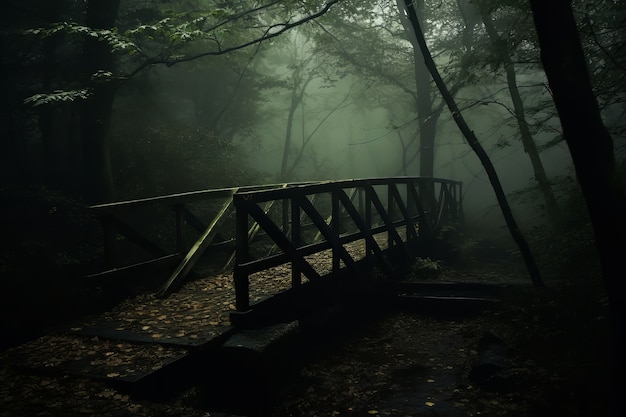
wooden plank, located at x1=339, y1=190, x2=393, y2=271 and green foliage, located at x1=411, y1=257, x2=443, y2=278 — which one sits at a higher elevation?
wooden plank, located at x1=339, y1=190, x2=393, y2=271

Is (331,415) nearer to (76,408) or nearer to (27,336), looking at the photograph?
(76,408)

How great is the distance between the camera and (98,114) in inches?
465

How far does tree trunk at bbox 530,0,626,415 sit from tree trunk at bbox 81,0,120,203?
1097 cm

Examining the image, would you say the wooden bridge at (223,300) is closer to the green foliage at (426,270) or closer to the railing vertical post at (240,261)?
the railing vertical post at (240,261)

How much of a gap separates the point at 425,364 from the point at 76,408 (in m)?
4.58

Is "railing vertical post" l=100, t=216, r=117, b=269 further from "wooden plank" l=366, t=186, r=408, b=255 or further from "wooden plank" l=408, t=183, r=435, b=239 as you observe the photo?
"wooden plank" l=408, t=183, r=435, b=239

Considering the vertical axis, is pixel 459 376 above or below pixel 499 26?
below

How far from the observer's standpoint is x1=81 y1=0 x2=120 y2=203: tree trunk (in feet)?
38.2

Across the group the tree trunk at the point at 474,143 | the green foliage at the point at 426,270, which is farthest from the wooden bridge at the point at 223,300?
the tree trunk at the point at 474,143

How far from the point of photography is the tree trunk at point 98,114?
38.2 feet

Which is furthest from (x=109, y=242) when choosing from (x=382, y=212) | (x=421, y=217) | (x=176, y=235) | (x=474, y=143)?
(x=421, y=217)

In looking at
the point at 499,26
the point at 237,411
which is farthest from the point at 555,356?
the point at 499,26

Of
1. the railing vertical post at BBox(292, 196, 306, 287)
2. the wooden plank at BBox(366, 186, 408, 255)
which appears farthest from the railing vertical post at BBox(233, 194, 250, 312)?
the wooden plank at BBox(366, 186, 408, 255)

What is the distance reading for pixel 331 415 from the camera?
15.8 feet
